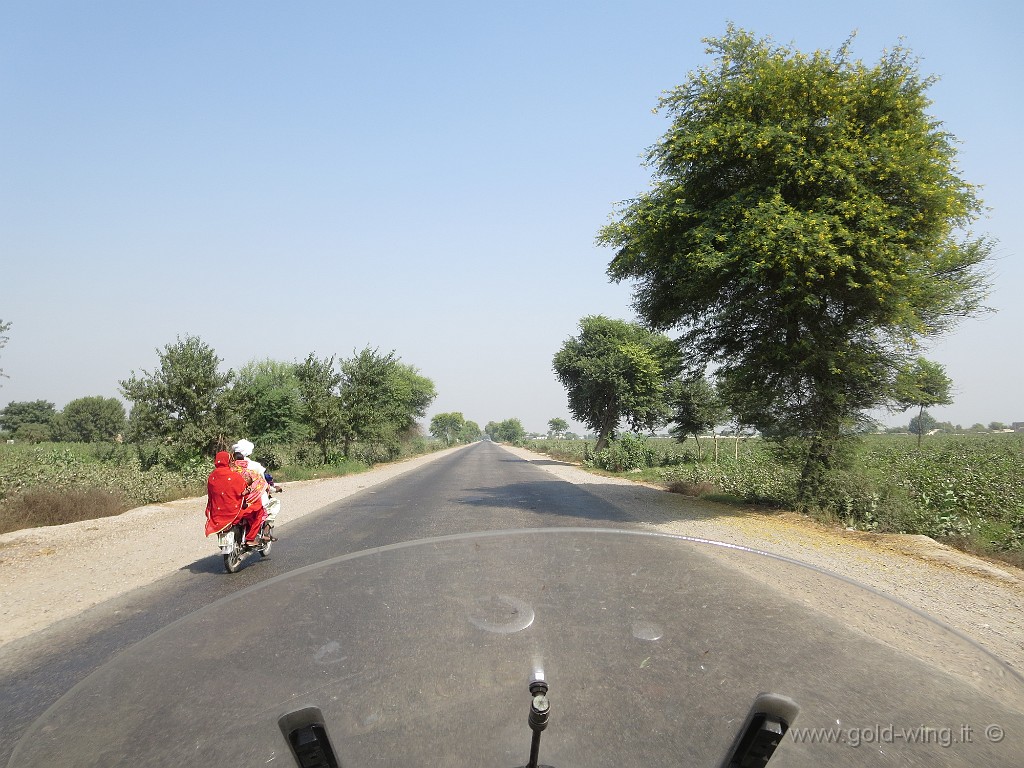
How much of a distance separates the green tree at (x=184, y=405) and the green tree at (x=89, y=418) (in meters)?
93.9

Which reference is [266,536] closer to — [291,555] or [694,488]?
[291,555]

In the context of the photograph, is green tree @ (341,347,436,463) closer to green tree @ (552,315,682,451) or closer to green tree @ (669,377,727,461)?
green tree @ (552,315,682,451)

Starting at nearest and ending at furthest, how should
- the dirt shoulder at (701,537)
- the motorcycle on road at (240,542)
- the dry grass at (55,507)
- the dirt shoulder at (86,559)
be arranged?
the dirt shoulder at (701,537)
the dirt shoulder at (86,559)
the motorcycle on road at (240,542)
the dry grass at (55,507)

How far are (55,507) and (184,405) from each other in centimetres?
1361

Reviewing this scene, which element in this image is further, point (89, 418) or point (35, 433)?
point (89, 418)

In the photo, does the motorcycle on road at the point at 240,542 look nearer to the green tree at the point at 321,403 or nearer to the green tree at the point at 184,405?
the green tree at the point at 184,405

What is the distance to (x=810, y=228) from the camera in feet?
32.8

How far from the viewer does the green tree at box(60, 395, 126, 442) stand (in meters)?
102

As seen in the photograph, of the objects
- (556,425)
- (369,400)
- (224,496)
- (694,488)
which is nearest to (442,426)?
(556,425)

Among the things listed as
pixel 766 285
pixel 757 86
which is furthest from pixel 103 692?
pixel 757 86

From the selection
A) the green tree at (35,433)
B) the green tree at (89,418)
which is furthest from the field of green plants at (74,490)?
the green tree at (89,418)

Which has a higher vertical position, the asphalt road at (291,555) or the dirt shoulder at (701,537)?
the asphalt road at (291,555)

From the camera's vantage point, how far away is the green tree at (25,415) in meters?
108

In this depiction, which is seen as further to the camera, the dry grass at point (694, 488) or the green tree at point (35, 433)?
the green tree at point (35, 433)
